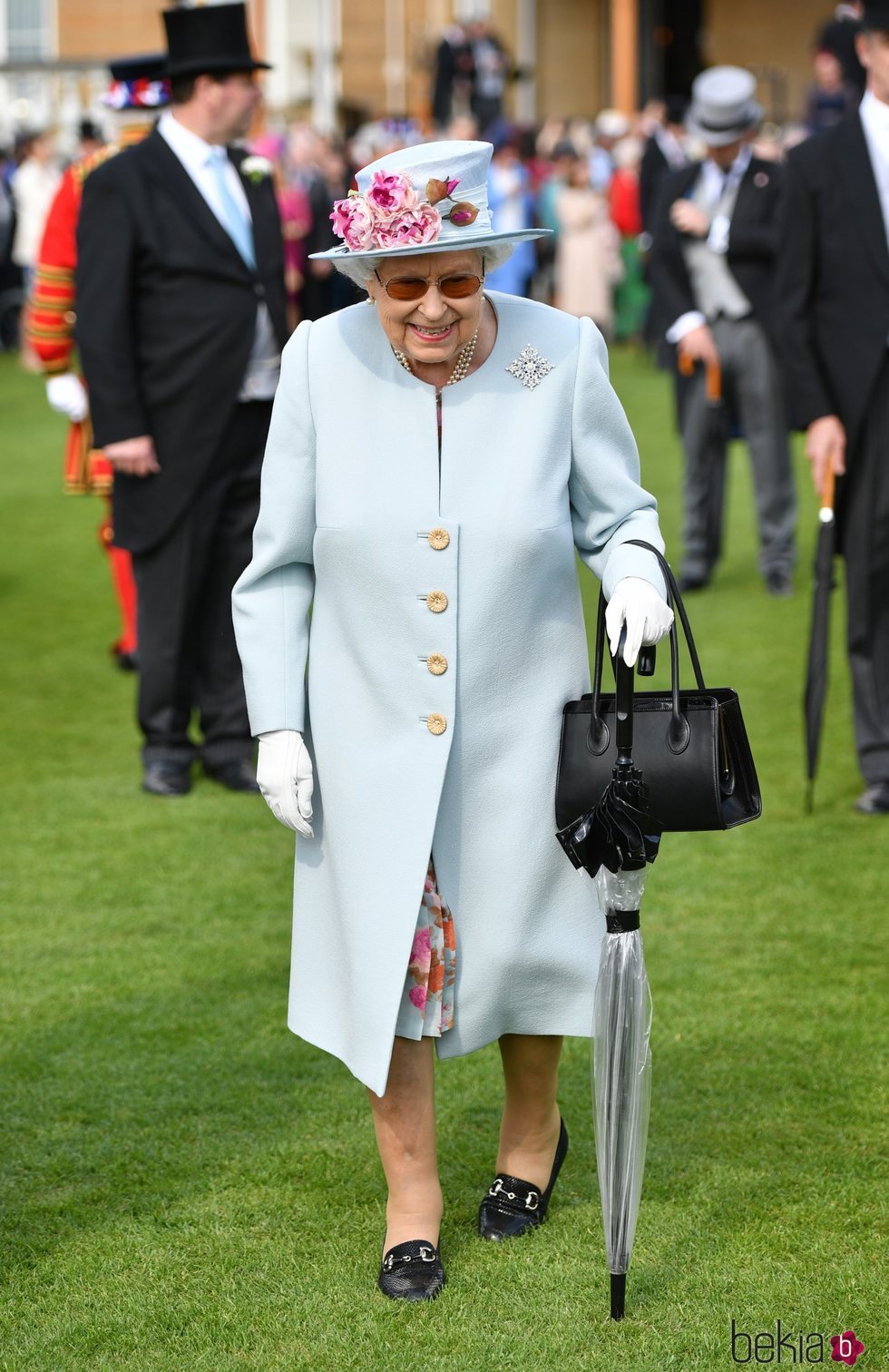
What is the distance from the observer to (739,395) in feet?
31.4

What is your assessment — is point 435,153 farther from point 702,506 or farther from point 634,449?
point 702,506

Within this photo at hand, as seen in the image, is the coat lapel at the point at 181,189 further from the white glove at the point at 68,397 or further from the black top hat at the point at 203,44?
the white glove at the point at 68,397

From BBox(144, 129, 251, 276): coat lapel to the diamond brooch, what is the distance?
3.21 metres

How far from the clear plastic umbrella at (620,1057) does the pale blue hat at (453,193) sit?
1024 mm

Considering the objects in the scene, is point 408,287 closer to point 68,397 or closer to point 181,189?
point 181,189

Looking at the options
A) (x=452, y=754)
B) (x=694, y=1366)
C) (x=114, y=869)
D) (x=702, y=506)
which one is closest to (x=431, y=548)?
(x=452, y=754)

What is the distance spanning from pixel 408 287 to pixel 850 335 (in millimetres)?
3095

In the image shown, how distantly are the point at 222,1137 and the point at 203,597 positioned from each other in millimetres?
2781

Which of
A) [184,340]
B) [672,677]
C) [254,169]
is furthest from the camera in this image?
[254,169]

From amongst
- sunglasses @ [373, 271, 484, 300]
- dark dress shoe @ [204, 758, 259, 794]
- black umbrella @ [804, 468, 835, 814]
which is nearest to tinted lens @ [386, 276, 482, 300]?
sunglasses @ [373, 271, 484, 300]

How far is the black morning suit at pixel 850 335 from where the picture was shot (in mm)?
6043

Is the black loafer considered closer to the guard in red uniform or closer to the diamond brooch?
the guard in red uniform

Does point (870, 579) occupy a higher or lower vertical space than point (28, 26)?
lower

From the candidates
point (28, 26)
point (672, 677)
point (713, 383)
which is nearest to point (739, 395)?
point (713, 383)
